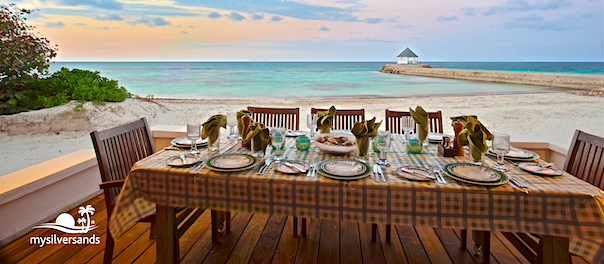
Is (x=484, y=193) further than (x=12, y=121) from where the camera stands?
No

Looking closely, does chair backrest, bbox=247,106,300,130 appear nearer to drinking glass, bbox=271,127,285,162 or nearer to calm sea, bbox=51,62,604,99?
drinking glass, bbox=271,127,285,162

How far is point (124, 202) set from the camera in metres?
1.20

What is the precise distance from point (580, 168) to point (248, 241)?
69.7 inches

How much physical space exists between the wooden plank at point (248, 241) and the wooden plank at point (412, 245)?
2.90 feet

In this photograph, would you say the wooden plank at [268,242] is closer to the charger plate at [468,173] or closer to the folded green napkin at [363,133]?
the folded green napkin at [363,133]

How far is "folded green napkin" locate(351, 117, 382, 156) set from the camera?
140 centimetres

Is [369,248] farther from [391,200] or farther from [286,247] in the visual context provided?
[391,200]

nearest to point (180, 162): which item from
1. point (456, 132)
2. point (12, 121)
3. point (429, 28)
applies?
point (456, 132)

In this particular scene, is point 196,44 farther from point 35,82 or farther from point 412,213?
point 412,213

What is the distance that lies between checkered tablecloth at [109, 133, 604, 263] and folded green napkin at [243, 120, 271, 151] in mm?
239

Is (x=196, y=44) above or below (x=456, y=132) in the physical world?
above

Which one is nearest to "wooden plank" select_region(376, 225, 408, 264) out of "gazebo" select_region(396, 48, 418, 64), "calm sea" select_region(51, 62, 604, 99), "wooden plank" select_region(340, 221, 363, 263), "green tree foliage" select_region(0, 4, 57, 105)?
"wooden plank" select_region(340, 221, 363, 263)

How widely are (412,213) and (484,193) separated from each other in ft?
0.82

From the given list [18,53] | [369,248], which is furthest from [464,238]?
[18,53]
